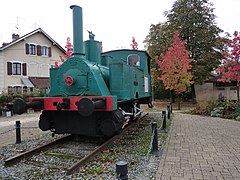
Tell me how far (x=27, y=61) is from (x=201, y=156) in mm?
21031

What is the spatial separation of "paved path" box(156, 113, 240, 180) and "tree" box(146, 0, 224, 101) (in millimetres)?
13810

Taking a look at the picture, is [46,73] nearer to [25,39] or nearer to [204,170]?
[25,39]

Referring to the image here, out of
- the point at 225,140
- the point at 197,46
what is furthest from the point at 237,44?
the point at 225,140

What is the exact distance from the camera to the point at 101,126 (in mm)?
5035

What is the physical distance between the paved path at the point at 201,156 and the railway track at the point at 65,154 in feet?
4.76

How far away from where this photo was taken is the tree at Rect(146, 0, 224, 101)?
19.8 metres

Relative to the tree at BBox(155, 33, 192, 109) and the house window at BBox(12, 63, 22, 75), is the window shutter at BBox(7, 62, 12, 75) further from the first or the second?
the tree at BBox(155, 33, 192, 109)

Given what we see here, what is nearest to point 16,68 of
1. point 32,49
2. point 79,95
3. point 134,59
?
point 32,49

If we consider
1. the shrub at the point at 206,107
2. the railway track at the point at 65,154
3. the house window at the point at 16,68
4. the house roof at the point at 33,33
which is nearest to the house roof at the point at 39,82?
the house window at the point at 16,68

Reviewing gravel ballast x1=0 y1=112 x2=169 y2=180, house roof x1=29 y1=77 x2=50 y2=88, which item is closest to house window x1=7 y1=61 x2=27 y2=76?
house roof x1=29 y1=77 x2=50 y2=88

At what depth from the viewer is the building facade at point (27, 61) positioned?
20.0 meters

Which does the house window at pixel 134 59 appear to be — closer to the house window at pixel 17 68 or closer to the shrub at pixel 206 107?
the shrub at pixel 206 107

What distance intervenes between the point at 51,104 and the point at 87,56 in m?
1.92

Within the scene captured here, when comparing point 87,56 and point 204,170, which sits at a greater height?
point 87,56
